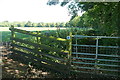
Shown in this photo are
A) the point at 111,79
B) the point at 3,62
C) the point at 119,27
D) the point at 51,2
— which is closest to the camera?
the point at 111,79

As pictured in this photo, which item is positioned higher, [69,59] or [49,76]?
[69,59]

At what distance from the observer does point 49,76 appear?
4.23 meters

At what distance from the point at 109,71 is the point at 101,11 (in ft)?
8.05

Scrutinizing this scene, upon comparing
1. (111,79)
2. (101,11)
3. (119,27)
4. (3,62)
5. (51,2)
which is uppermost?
(51,2)

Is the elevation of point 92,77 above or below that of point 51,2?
below

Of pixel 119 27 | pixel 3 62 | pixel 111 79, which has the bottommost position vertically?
pixel 111 79

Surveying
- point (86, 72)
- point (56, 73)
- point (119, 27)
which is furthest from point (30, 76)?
point (119, 27)

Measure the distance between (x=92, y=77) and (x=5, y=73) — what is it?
301 centimetres

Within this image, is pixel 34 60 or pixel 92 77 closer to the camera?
pixel 92 77

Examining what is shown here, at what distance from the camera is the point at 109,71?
4.52m

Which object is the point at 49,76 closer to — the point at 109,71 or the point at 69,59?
the point at 69,59

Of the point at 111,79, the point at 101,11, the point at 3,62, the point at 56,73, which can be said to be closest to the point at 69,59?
the point at 56,73

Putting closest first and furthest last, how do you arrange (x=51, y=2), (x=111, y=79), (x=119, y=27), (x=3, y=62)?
(x=111, y=79) → (x=119, y=27) → (x=3, y=62) → (x=51, y=2)

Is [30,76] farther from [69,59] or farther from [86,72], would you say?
[86,72]
